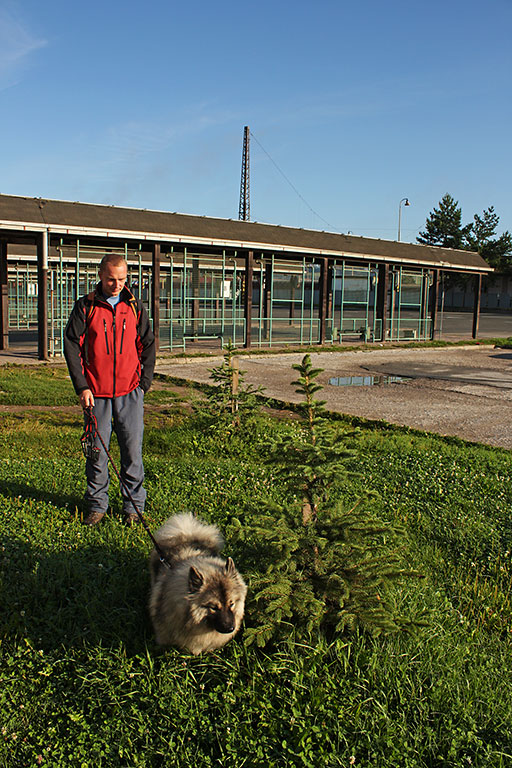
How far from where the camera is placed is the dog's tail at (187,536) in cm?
371

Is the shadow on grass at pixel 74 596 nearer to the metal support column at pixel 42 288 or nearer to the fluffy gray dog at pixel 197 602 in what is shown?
the fluffy gray dog at pixel 197 602

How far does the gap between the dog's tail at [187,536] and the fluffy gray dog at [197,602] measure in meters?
0.18

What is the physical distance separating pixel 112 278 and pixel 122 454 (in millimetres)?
1395

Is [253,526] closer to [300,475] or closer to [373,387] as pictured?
[300,475]

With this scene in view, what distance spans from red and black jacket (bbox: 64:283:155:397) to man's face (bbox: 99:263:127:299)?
0.08 meters

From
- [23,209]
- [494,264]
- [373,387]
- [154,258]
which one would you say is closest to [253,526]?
[373,387]

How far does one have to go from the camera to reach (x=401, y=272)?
29.3m

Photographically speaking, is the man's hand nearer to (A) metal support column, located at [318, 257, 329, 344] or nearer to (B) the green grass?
(B) the green grass

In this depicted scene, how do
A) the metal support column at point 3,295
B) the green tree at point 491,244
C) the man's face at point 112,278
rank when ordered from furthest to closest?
the green tree at point 491,244, the metal support column at point 3,295, the man's face at point 112,278

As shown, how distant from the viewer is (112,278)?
4902 millimetres

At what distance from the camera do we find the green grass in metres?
2.74

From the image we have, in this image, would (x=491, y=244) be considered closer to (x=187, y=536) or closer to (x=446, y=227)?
(x=446, y=227)

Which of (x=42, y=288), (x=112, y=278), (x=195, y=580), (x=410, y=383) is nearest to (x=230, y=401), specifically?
(x=112, y=278)

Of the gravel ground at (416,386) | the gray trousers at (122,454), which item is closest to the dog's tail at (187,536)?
the gray trousers at (122,454)
